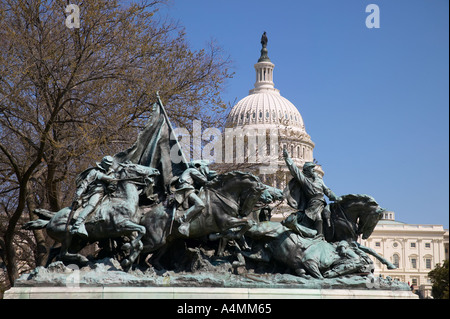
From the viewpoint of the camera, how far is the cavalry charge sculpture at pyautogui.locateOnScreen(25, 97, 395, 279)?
14508mm

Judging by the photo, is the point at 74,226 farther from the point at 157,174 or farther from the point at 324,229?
the point at 324,229

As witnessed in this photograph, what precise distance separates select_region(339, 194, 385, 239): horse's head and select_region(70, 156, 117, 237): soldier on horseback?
16.0 feet

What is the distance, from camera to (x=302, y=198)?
16.1m

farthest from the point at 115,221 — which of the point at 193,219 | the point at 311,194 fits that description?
the point at 311,194

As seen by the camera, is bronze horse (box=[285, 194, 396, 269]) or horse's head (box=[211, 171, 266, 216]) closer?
horse's head (box=[211, 171, 266, 216])

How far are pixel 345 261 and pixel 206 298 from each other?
2986 millimetres

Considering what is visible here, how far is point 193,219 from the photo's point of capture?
48.4ft

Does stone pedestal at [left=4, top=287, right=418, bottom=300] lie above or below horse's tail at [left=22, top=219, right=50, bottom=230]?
below

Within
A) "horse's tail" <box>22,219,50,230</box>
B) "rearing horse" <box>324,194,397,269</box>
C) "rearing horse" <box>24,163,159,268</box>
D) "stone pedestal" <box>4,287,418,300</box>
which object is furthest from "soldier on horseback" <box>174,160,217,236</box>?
"rearing horse" <box>324,194,397,269</box>

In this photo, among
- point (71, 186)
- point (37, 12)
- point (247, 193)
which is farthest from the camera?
point (71, 186)

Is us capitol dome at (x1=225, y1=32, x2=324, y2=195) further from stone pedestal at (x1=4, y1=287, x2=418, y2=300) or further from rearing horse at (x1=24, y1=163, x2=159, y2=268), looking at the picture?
stone pedestal at (x1=4, y1=287, x2=418, y2=300)

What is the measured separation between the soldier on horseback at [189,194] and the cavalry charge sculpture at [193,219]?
2 cm

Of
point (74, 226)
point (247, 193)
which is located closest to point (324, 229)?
point (247, 193)

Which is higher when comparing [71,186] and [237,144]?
[237,144]
